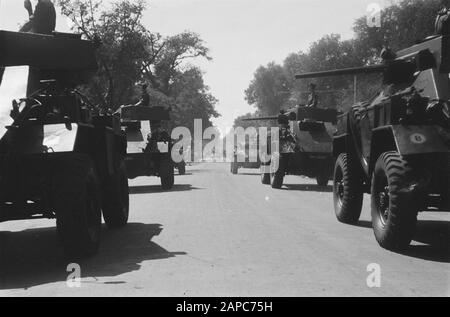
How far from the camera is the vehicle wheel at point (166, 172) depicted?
18.6 m

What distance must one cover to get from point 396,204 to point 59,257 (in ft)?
12.1

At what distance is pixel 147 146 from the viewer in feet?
60.3

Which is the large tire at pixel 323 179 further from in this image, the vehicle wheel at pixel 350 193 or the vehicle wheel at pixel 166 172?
the vehicle wheel at pixel 350 193

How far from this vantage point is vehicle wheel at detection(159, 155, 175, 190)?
61.2 ft

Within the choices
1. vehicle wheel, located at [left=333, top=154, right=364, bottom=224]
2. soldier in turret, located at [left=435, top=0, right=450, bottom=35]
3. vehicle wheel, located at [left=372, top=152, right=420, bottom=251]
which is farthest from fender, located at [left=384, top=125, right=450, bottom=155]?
vehicle wheel, located at [left=333, top=154, right=364, bottom=224]

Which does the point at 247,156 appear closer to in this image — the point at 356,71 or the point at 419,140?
the point at 356,71

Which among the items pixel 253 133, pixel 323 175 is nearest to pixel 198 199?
pixel 323 175

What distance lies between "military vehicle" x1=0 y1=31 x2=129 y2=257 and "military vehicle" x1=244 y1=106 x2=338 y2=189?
10583 mm

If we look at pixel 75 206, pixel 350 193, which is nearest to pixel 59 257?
pixel 75 206

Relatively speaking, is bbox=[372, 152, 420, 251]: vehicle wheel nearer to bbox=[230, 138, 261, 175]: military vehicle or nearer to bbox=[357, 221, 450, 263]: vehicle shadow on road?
bbox=[357, 221, 450, 263]: vehicle shadow on road

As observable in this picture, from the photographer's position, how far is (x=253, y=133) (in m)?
27.9

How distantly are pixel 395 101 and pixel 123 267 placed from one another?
3.63 meters

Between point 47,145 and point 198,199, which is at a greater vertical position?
point 47,145

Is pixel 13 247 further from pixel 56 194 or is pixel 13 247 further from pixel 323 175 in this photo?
pixel 323 175
